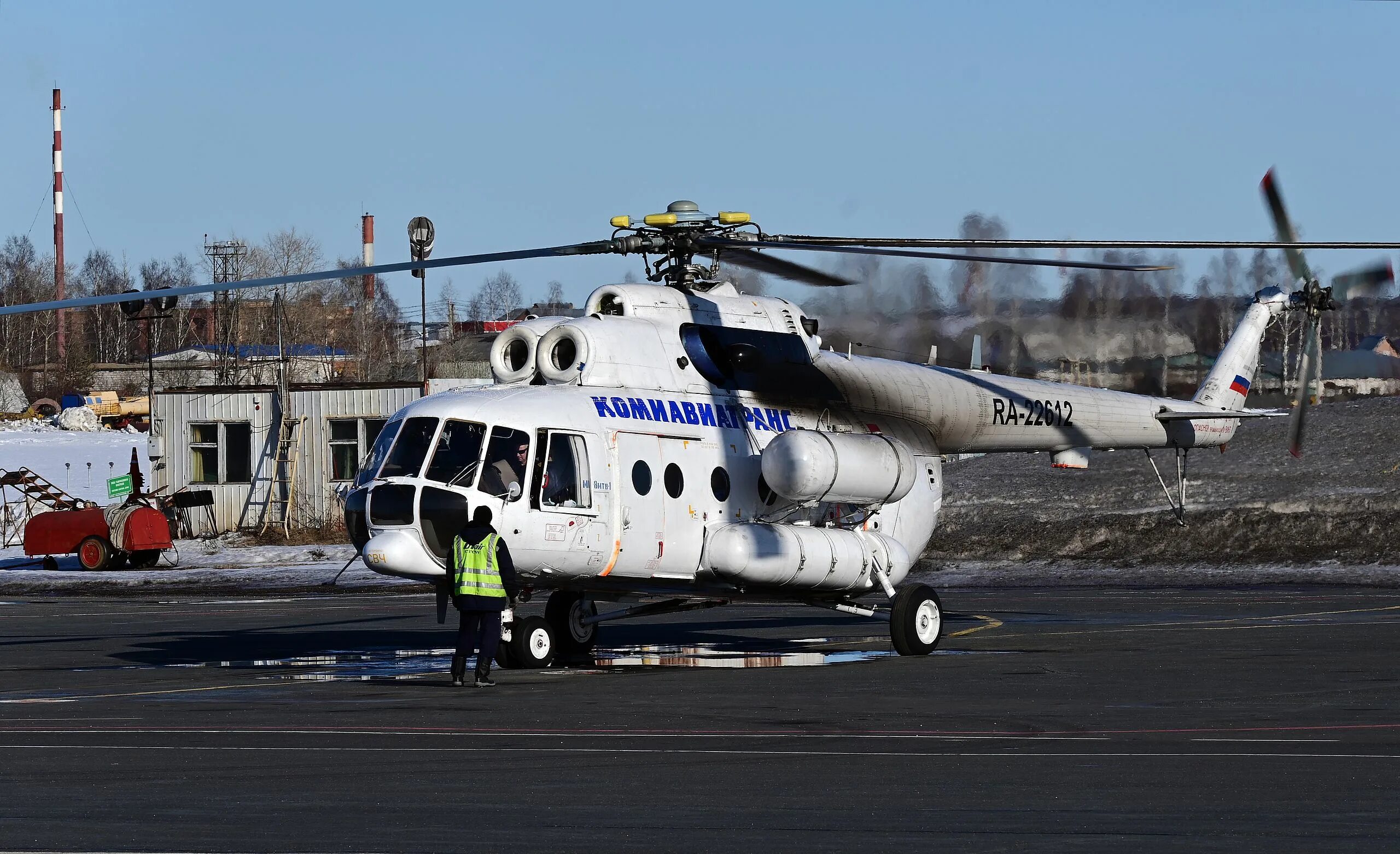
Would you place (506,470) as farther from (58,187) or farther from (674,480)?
(58,187)

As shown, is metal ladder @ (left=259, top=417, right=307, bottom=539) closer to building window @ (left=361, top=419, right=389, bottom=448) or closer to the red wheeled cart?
building window @ (left=361, top=419, right=389, bottom=448)

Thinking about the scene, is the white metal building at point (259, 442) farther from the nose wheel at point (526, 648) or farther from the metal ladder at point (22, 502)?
the nose wheel at point (526, 648)

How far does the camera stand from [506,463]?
15.8 meters

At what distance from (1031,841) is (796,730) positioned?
13.6ft

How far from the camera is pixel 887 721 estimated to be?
11.9 m

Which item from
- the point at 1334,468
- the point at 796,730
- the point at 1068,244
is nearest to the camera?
the point at 796,730

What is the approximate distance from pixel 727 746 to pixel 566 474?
590cm

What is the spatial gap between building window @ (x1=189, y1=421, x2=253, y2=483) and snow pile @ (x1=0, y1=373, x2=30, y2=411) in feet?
176

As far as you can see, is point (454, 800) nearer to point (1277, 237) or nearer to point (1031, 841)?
point (1031, 841)

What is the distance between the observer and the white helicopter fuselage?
1562 centimetres

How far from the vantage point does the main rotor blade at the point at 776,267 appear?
1738cm

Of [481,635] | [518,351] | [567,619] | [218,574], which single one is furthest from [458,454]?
[218,574]

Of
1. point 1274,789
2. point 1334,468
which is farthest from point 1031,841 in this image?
point 1334,468

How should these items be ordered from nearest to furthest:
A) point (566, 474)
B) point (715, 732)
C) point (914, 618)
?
point (715, 732) < point (566, 474) < point (914, 618)
